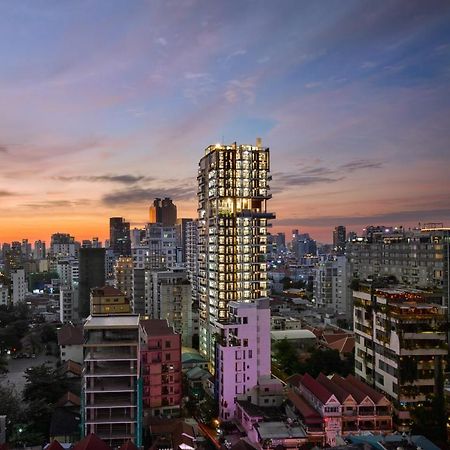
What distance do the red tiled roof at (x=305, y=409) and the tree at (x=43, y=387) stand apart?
10.6 m

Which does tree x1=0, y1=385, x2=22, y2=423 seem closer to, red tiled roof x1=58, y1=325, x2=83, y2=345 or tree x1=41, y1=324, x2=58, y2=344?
red tiled roof x1=58, y1=325, x2=83, y2=345

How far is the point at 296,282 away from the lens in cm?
7912

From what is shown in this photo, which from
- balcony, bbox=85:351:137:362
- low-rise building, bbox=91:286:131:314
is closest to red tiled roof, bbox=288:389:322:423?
balcony, bbox=85:351:137:362

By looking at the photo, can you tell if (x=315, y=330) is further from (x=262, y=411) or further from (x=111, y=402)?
(x=111, y=402)

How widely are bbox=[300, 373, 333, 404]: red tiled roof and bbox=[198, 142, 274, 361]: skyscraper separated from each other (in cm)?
998

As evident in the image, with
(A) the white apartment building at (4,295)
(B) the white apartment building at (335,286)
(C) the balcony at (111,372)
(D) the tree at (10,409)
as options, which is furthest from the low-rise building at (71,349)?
(A) the white apartment building at (4,295)

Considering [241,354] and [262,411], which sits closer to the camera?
[262,411]

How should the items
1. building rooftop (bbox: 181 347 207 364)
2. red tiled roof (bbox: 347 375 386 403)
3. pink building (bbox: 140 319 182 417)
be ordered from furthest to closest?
building rooftop (bbox: 181 347 207 364) < pink building (bbox: 140 319 182 417) < red tiled roof (bbox: 347 375 386 403)

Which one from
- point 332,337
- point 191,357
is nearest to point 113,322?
point 191,357

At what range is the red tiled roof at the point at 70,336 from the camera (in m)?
32.3

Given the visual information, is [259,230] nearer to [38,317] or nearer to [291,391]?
[291,391]

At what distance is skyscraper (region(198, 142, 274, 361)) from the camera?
105ft

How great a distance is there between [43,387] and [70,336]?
9.46 m

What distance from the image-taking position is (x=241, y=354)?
77.3 ft
